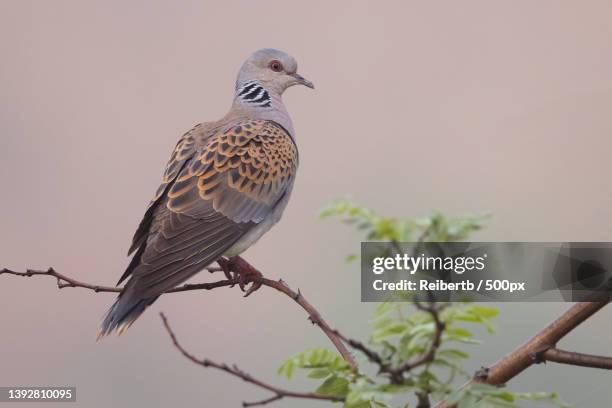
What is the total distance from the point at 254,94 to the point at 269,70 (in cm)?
24

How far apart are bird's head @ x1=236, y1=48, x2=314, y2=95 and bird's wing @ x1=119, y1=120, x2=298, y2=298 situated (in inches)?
19.0

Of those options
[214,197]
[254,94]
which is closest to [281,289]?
[214,197]

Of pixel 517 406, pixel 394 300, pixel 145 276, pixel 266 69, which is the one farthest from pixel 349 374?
pixel 266 69

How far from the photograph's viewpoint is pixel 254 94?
14.8 feet

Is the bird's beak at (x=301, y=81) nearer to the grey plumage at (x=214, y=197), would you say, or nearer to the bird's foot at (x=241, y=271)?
the grey plumage at (x=214, y=197)

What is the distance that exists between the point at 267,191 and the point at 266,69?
99 cm

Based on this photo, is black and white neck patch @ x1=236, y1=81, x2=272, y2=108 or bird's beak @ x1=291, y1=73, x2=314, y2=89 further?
bird's beak @ x1=291, y1=73, x2=314, y2=89

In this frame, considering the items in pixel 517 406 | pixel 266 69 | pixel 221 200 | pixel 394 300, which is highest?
pixel 266 69

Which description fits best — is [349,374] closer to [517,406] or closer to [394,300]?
[394,300]

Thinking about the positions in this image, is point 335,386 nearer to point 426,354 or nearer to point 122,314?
point 426,354

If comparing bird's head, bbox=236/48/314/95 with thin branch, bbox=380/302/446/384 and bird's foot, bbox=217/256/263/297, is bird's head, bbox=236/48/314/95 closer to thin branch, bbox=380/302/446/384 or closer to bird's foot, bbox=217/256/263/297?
bird's foot, bbox=217/256/263/297

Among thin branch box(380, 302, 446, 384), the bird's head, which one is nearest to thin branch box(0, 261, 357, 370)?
thin branch box(380, 302, 446, 384)

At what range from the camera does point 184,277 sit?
318 cm

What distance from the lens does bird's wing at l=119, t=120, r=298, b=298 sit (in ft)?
10.9
